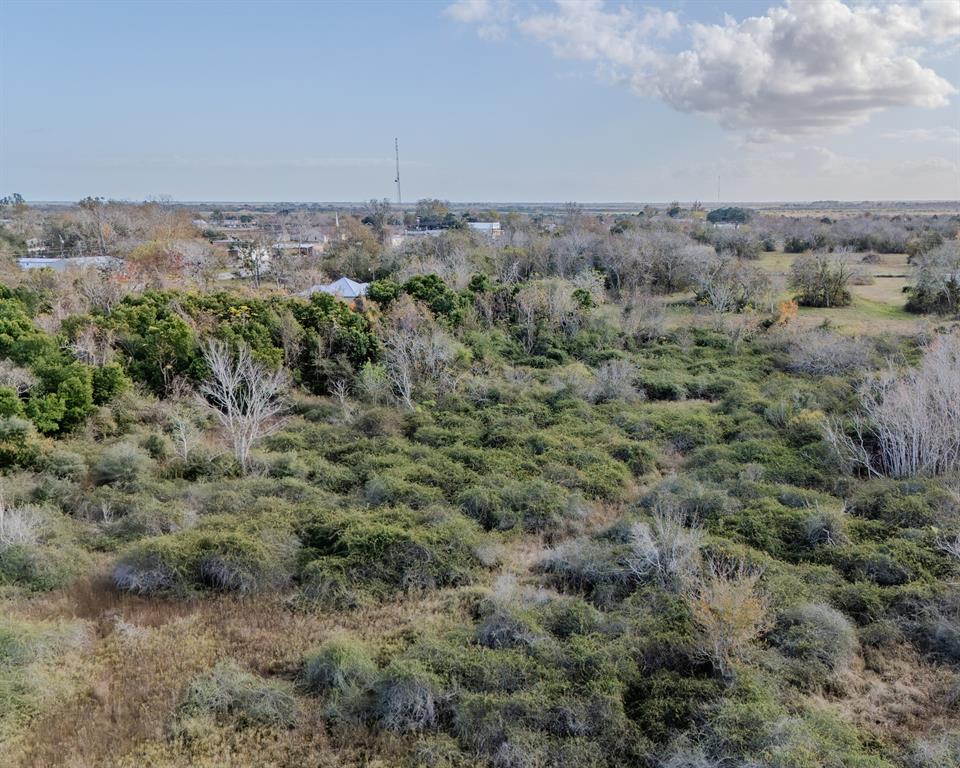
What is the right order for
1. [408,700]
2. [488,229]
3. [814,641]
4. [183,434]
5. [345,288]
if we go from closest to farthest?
1. [408,700]
2. [814,641]
3. [183,434]
4. [345,288]
5. [488,229]

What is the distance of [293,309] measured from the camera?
22.1 meters

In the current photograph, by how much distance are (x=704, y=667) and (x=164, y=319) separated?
18.1 meters

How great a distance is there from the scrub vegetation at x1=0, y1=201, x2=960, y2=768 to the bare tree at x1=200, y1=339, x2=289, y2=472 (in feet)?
0.59

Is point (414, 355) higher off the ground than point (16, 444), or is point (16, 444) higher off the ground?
point (414, 355)

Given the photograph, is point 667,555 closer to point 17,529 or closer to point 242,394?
point 17,529

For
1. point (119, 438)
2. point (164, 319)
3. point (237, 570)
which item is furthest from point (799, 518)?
point (164, 319)

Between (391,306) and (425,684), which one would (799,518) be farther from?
(391,306)

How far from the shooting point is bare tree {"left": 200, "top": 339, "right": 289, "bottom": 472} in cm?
1530

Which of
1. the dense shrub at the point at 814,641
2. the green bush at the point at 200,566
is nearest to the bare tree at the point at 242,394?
the green bush at the point at 200,566

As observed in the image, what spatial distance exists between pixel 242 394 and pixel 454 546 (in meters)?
9.74

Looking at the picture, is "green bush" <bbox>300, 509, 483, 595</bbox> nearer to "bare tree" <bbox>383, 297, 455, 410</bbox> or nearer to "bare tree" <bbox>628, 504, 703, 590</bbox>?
"bare tree" <bbox>628, 504, 703, 590</bbox>

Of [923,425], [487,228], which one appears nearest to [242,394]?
[923,425]

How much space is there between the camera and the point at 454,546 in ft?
37.9

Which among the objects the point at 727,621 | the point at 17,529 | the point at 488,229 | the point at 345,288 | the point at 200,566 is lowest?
the point at 200,566
